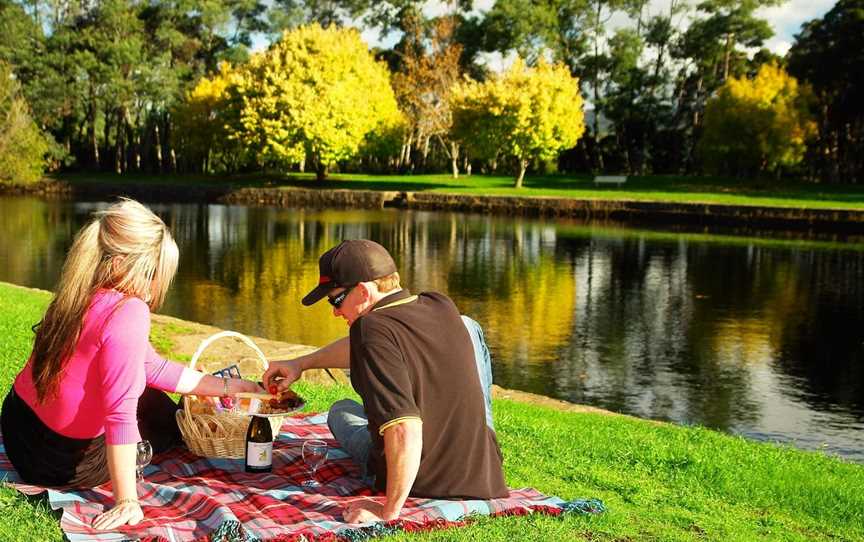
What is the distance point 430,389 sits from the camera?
4.08 metres

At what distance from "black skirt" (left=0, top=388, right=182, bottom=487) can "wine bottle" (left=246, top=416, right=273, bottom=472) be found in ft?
2.48

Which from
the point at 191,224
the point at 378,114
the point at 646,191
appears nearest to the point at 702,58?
the point at 646,191

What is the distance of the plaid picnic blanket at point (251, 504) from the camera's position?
403 centimetres

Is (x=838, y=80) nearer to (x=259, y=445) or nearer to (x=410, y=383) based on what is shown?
(x=259, y=445)

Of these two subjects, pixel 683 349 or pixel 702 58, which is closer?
pixel 683 349

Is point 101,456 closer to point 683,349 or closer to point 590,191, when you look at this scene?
point 683,349

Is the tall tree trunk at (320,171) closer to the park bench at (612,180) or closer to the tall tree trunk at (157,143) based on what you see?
the park bench at (612,180)

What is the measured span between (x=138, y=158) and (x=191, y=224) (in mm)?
33708

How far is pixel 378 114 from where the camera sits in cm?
5303

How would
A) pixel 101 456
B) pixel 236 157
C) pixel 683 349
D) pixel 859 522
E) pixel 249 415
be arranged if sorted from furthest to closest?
pixel 236 157 < pixel 683 349 < pixel 859 522 < pixel 249 415 < pixel 101 456

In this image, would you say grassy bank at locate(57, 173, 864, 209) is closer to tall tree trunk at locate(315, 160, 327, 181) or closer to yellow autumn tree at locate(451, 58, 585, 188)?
tall tree trunk at locate(315, 160, 327, 181)

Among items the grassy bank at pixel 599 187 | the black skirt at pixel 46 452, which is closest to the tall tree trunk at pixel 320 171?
the grassy bank at pixel 599 187

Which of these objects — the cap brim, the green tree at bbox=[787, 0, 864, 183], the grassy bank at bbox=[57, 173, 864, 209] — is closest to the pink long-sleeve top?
the cap brim

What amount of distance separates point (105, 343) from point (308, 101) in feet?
152
